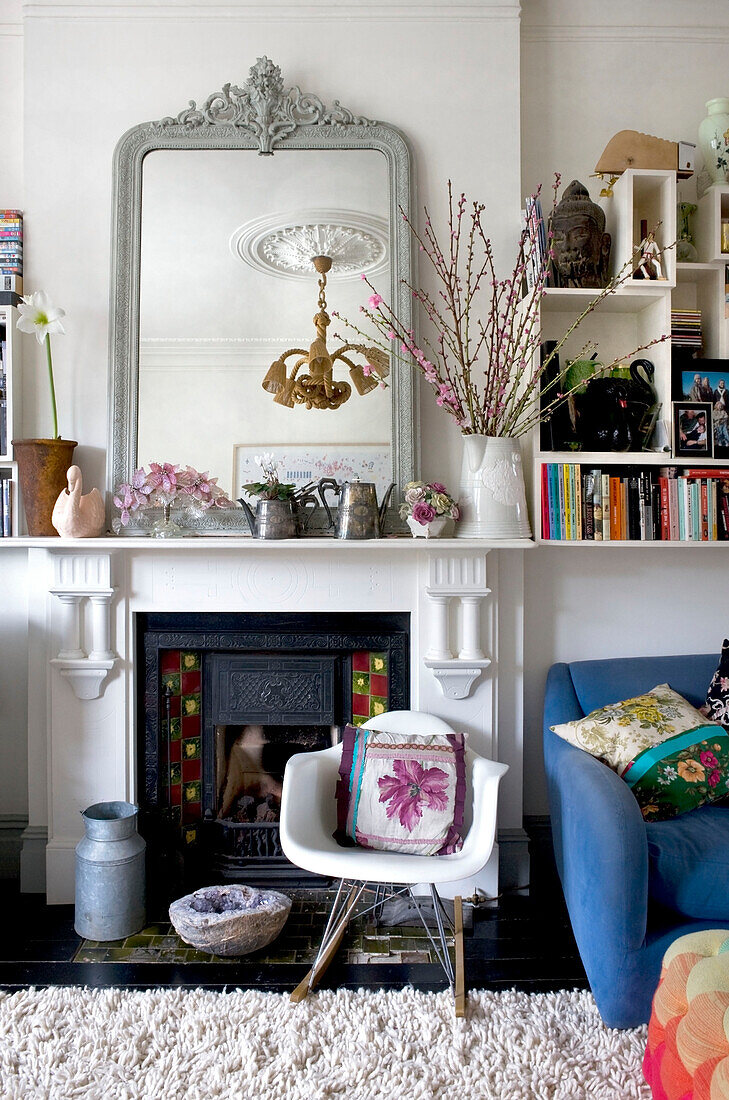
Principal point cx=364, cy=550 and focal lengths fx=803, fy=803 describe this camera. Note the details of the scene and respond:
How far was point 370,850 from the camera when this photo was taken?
232cm

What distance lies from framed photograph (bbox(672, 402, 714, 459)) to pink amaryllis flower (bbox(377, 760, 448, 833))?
1309 millimetres

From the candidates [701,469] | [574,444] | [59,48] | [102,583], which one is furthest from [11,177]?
[701,469]

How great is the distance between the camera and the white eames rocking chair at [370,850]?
2059 millimetres

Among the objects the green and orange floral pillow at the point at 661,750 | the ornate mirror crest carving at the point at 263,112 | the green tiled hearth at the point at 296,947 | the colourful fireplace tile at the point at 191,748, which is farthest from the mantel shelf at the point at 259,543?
the ornate mirror crest carving at the point at 263,112

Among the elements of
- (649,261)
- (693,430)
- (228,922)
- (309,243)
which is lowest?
(228,922)

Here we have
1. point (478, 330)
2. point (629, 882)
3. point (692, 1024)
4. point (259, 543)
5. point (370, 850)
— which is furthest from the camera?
point (478, 330)

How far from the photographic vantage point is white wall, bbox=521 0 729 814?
2.86 m

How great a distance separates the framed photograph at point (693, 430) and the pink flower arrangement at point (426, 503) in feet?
2.55

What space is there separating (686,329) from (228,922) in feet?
7.86


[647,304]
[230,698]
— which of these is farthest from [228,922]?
[647,304]

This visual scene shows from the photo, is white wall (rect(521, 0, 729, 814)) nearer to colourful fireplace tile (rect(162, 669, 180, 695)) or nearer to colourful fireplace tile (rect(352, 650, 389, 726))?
colourful fireplace tile (rect(352, 650, 389, 726))

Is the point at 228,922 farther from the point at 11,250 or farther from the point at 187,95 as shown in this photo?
the point at 187,95

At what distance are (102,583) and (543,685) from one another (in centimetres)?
159

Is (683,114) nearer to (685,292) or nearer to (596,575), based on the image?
(685,292)
